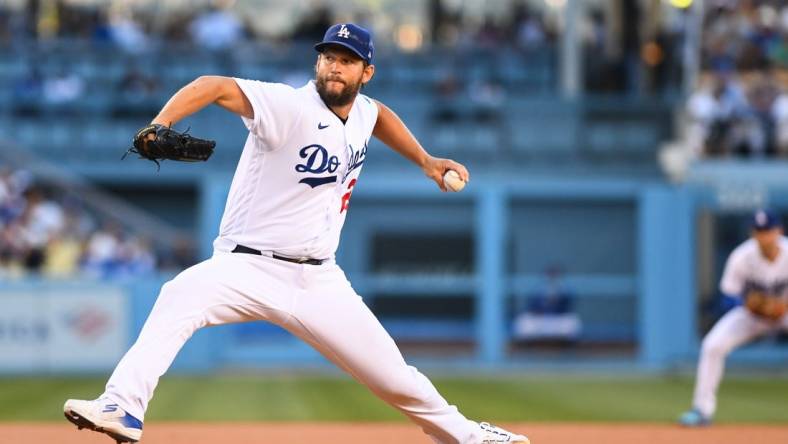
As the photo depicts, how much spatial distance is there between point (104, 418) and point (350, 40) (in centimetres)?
188

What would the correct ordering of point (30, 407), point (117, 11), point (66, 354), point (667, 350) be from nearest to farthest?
point (30, 407) → point (66, 354) → point (667, 350) → point (117, 11)

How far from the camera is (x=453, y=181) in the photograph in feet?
19.8

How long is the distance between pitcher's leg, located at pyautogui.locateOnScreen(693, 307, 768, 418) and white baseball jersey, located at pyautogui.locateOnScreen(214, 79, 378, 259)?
4.96m

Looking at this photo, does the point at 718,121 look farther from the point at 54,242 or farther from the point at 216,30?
the point at 54,242

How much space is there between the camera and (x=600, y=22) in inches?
867

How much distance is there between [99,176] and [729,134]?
9029mm

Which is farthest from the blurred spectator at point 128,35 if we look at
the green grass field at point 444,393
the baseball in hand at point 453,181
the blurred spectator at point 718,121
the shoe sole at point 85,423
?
the shoe sole at point 85,423

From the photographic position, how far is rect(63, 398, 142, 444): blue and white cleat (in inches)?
201

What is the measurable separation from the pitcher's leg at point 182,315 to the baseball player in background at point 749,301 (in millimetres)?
Result: 5122

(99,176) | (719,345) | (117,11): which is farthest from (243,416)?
(117,11)

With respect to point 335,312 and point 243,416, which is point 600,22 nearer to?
point 243,416

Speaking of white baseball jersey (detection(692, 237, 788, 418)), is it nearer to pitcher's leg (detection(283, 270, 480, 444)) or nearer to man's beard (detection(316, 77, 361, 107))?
pitcher's leg (detection(283, 270, 480, 444))

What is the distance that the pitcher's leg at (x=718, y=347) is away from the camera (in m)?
9.80

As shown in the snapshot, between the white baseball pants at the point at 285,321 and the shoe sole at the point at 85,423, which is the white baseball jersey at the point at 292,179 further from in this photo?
the shoe sole at the point at 85,423
